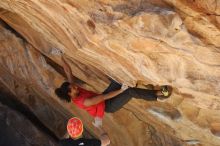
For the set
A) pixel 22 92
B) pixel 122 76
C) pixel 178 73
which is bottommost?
pixel 22 92

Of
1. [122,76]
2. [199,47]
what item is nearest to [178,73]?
[199,47]

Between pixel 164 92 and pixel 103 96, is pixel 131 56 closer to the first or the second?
pixel 103 96

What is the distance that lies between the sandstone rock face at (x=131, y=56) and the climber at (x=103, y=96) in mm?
153

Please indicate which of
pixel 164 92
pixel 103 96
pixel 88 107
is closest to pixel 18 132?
pixel 88 107

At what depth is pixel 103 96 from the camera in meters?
5.12

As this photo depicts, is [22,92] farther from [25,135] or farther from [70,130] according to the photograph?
[70,130]

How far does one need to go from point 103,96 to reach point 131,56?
2.31 ft

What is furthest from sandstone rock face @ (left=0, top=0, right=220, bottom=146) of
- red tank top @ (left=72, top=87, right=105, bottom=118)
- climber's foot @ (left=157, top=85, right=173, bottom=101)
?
red tank top @ (left=72, top=87, right=105, bottom=118)

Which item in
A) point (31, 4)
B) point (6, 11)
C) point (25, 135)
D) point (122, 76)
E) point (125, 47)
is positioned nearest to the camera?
point (125, 47)

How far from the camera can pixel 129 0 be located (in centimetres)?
412

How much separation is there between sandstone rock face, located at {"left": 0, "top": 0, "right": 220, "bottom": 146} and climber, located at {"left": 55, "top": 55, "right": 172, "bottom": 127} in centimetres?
15

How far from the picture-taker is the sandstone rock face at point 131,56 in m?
4.09

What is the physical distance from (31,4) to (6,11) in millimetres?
1738

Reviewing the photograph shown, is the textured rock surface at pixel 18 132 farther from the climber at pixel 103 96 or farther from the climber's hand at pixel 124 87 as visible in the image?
the climber's hand at pixel 124 87
